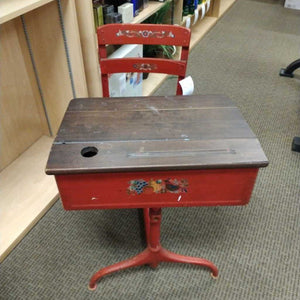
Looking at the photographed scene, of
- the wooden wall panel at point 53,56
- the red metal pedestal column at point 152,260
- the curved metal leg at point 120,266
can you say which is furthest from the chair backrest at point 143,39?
the curved metal leg at point 120,266

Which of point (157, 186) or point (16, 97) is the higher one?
point (157, 186)

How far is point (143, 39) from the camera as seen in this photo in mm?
1154

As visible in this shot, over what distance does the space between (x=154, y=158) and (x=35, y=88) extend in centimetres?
113

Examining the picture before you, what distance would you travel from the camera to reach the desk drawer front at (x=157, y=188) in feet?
2.42

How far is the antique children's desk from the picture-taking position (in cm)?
72

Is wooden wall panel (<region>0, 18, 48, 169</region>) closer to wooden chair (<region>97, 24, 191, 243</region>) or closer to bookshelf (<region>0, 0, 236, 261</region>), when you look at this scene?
bookshelf (<region>0, 0, 236, 261</region>)

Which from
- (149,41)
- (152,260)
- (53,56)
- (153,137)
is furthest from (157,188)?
(53,56)

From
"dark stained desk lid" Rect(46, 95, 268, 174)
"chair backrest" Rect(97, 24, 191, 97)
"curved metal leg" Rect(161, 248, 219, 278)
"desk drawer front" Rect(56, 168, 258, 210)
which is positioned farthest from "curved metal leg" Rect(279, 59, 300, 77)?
"desk drawer front" Rect(56, 168, 258, 210)

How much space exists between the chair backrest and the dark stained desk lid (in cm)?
26

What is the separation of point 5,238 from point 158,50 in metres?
1.82

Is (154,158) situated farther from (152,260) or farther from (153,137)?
(152,260)

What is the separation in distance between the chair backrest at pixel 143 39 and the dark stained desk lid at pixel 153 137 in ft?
0.86

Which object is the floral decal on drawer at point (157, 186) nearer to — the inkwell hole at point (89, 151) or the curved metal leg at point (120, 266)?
the inkwell hole at point (89, 151)

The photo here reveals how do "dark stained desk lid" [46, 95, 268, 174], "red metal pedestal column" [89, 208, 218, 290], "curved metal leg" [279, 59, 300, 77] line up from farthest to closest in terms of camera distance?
1. "curved metal leg" [279, 59, 300, 77]
2. "red metal pedestal column" [89, 208, 218, 290]
3. "dark stained desk lid" [46, 95, 268, 174]
